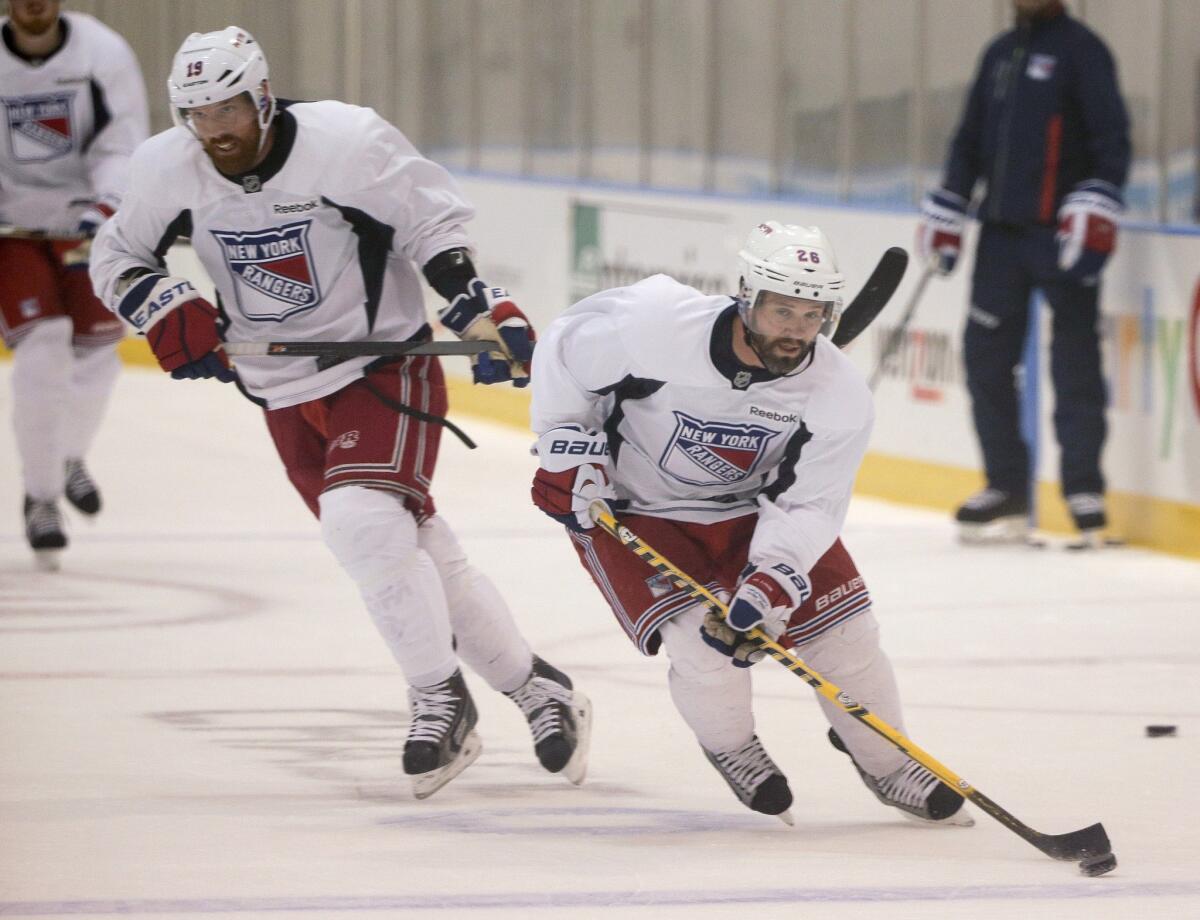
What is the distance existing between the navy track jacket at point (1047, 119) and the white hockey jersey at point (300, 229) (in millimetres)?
2652

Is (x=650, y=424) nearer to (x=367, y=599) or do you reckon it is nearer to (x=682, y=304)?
(x=682, y=304)

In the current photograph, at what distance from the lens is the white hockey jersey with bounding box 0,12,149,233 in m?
5.68

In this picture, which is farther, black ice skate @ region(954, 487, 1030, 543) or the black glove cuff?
black ice skate @ region(954, 487, 1030, 543)

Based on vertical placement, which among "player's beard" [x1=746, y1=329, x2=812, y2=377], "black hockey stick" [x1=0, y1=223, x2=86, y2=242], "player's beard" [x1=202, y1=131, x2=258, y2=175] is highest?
"player's beard" [x1=202, y1=131, x2=258, y2=175]

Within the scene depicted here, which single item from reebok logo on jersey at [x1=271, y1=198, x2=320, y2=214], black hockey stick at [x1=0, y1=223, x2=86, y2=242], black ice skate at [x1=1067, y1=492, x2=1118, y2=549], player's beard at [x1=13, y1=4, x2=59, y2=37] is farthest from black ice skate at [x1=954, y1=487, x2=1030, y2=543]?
reebok logo on jersey at [x1=271, y1=198, x2=320, y2=214]

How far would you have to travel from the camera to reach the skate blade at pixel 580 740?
3619 mm

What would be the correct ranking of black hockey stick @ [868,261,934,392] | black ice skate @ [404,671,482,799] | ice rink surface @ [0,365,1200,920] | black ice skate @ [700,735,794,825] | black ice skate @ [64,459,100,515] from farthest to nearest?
black hockey stick @ [868,261,934,392]
black ice skate @ [64,459,100,515]
black ice skate @ [404,671,482,799]
black ice skate @ [700,735,794,825]
ice rink surface @ [0,365,1200,920]

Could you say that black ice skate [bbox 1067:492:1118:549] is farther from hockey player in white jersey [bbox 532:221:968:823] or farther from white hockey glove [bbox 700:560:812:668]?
white hockey glove [bbox 700:560:812:668]

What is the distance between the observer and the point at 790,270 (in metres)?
3.16

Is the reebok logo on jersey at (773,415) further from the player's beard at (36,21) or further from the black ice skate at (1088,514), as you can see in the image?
the player's beard at (36,21)

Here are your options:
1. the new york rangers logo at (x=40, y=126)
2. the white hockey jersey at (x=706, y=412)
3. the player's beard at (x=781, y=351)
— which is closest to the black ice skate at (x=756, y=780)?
the white hockey jersey at (x=706, y=412)

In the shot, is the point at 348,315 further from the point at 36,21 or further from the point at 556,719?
the point at 36,21

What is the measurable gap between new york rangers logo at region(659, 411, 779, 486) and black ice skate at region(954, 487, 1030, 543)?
285 cm

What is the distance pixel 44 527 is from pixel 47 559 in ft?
0.37
